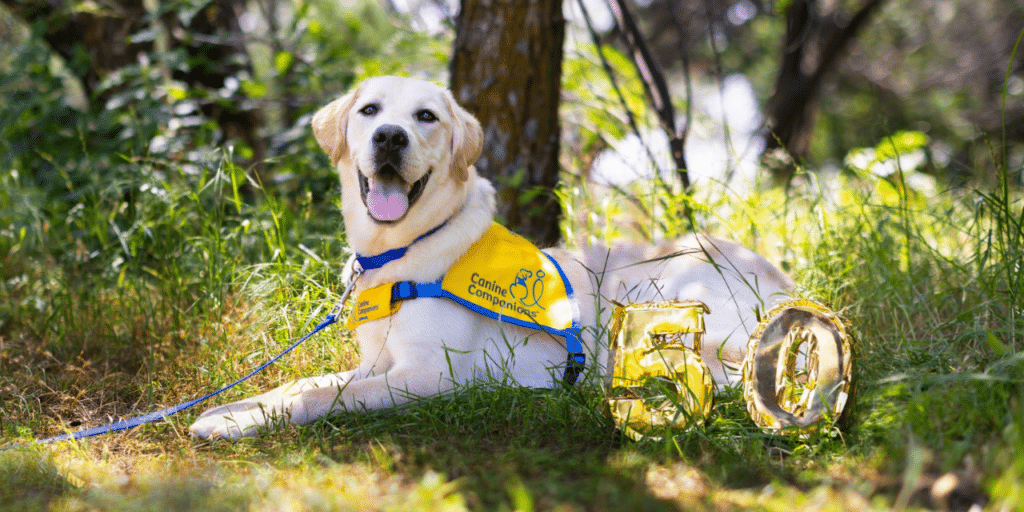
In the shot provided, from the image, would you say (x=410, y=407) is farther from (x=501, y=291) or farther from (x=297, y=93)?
(x=297, y=93)

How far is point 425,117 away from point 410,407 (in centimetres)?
110

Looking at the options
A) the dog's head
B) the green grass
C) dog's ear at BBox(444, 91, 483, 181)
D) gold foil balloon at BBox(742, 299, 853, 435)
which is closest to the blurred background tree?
the green grass

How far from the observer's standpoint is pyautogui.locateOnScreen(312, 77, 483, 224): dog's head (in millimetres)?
2496

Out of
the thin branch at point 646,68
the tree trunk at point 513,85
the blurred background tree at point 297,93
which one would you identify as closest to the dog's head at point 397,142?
the blurred background tree at point 297,93

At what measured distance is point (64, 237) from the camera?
12.9ft

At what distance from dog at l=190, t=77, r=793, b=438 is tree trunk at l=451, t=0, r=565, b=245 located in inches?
43.3

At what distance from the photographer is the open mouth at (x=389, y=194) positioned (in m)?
2.51

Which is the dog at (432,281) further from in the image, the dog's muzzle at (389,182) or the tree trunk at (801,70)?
the tree trunk at (801,70)

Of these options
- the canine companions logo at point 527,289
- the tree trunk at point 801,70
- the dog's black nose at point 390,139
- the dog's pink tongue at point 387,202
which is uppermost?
the tree trunk at point 801,70

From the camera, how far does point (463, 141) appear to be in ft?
8.79

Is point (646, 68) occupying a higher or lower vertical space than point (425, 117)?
higher

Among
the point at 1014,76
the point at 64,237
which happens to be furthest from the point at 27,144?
the point at 1014,76

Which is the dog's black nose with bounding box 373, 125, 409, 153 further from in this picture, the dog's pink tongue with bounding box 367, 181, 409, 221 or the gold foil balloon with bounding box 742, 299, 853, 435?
the gold foil balloon with bounding box 742, 299, 853, 435

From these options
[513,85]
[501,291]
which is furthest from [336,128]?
[513,85]
